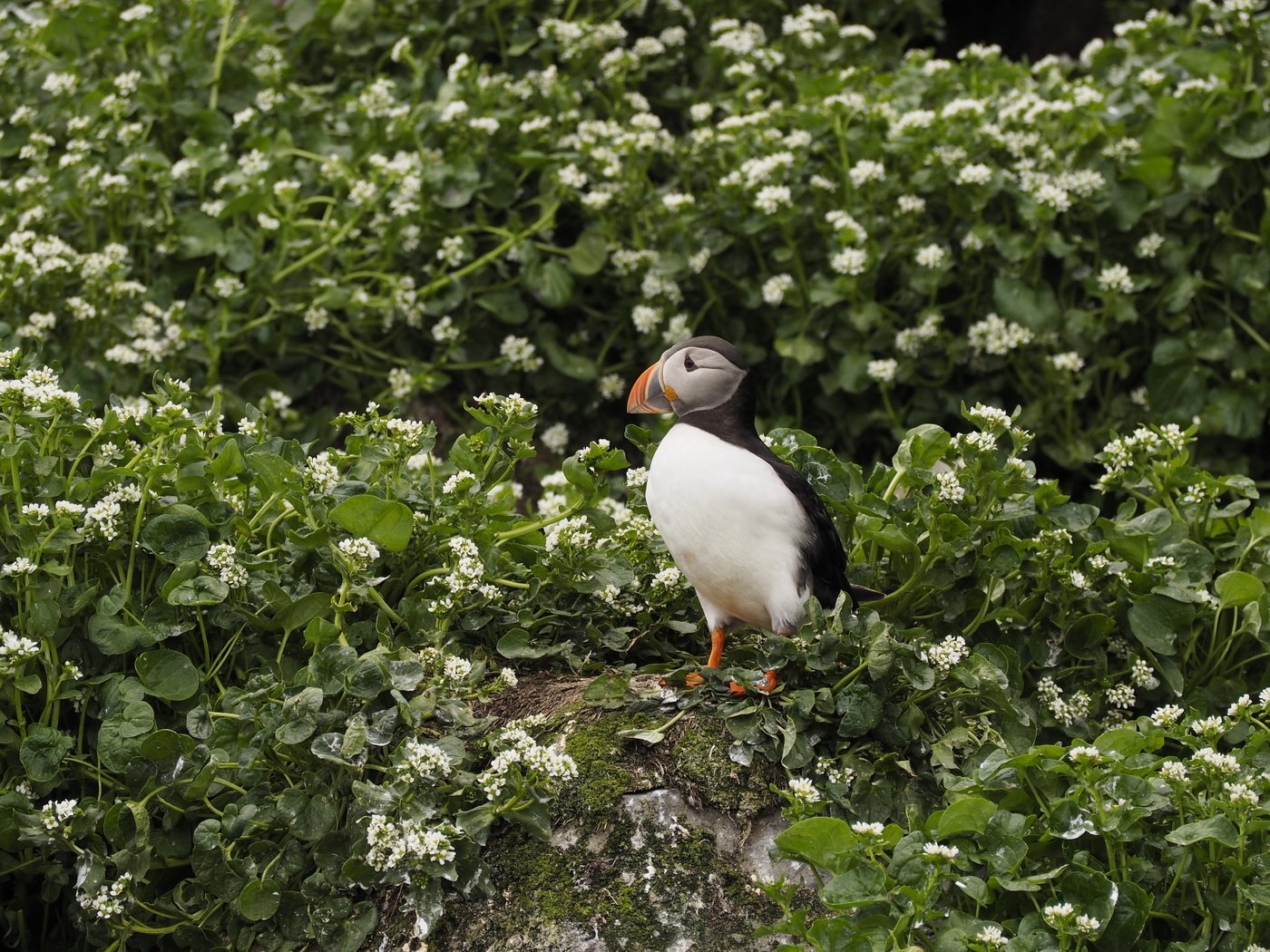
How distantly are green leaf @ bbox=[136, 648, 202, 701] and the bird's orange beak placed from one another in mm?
1103

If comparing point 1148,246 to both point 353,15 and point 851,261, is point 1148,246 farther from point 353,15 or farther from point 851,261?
point 353,15

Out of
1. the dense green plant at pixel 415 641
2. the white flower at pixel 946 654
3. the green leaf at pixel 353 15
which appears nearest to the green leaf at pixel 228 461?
the dense green plant at pixel 415 641

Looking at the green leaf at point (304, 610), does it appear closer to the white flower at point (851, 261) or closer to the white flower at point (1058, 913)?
the white flower at point (1058, 913)

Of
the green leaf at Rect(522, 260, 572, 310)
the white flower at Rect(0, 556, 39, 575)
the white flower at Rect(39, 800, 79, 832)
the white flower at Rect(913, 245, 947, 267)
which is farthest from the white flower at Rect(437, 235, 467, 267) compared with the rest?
the white flower at Rect(39, 800, 79, 832)

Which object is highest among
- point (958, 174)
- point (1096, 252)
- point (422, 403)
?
point (958, 174)

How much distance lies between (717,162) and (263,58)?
1891mm

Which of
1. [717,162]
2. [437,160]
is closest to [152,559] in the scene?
[437,160]

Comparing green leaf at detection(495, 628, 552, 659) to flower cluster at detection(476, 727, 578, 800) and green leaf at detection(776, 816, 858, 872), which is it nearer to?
flower cluster at detection(476, 727, 578, 800)

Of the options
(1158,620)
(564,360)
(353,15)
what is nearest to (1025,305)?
(564,360)

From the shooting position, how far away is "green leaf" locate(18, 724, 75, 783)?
3049 mm

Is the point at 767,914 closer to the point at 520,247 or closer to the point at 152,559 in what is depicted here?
the point at 152,559

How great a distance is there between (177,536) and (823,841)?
1.56m

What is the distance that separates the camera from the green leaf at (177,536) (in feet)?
10.8

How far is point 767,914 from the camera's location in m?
3.03
